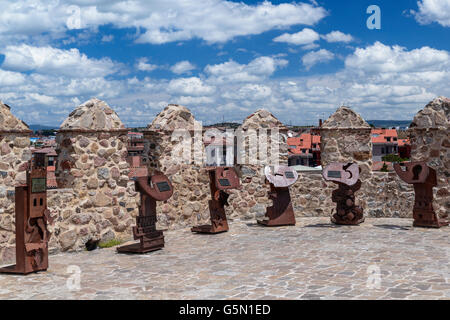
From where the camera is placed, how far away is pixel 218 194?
10164mm

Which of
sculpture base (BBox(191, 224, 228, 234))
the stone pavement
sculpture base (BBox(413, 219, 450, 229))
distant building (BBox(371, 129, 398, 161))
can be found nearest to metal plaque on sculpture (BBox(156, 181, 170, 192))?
the stone pavement

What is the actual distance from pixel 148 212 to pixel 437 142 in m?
6.77

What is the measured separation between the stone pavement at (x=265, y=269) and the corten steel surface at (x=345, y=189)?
0.59 meters

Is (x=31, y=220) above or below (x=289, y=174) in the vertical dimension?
below

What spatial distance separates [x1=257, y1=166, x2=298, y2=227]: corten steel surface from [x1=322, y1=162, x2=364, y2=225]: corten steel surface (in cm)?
81

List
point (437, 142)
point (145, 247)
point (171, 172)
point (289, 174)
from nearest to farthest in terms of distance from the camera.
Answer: point (145, 247) → point (171, 172) → point (289, 174) → point (437, 142)

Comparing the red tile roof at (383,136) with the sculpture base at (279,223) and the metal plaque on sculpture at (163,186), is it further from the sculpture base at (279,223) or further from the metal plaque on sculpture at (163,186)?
the metal plaque on sculpture at (163,186)

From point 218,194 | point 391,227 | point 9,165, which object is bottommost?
point 391,227

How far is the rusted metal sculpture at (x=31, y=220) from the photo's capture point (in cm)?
671

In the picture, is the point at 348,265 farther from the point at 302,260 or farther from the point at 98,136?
the point at 98,136

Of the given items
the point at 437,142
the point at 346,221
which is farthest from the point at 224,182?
the point at 437,142

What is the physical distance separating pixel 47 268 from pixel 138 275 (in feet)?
4.42

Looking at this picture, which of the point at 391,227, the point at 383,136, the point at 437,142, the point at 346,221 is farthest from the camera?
the point at 383,136

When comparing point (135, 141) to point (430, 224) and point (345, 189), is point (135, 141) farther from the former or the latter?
point (430, 224)
